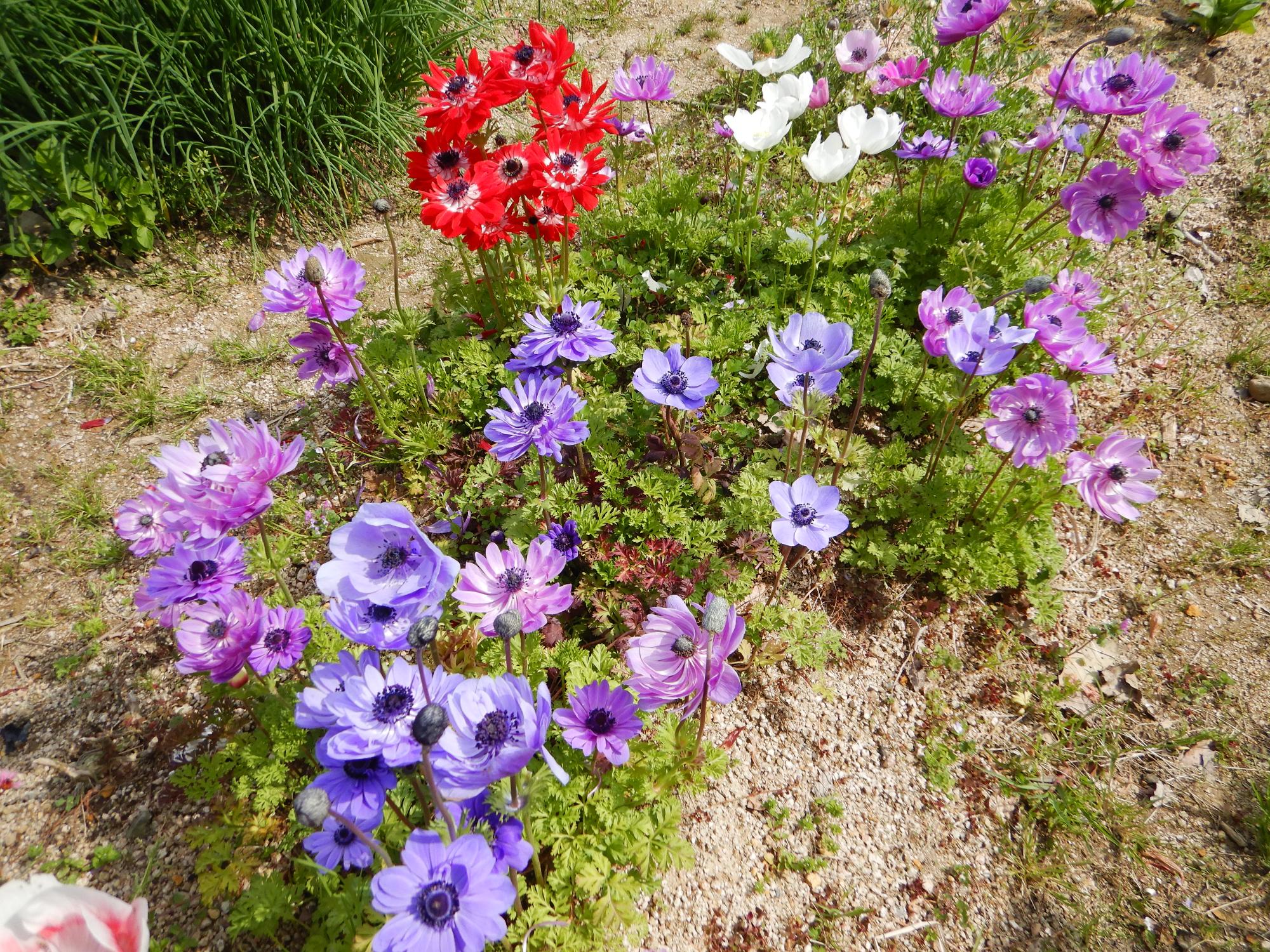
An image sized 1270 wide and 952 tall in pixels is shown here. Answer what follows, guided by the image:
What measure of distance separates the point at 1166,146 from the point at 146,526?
12.3 ft

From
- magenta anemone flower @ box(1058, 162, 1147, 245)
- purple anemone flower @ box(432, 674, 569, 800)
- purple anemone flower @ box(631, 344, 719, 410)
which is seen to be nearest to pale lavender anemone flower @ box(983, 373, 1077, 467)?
magenta anemone flower @ box(1058, 162, 1147, 245)

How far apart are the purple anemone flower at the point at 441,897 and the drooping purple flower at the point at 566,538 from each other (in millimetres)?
1100

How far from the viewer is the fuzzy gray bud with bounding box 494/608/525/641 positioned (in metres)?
1.45

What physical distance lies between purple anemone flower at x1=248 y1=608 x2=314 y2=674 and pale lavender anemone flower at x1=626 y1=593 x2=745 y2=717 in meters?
0.92

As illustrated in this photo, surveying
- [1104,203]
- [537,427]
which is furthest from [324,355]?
[1104,203]

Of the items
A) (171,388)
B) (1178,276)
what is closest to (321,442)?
(171,388)

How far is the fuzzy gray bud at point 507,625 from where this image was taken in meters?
1.45

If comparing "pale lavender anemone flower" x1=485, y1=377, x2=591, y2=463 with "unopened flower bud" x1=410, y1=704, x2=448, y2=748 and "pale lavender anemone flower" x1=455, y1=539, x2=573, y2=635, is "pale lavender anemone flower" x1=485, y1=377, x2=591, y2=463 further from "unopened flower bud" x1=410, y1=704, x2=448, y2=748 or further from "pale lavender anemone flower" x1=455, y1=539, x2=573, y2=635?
"unopened flower bud" x1=410, y1=704, x2=448, y2=748

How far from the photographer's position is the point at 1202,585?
2646mm

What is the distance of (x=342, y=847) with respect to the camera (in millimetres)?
1538

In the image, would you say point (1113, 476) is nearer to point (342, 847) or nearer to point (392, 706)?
point (392, 706)

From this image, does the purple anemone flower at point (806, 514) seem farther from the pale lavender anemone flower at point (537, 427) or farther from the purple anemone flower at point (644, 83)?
the purple anemone flower at point (644, 83)

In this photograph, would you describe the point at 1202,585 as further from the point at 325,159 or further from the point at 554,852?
the point at 325,159

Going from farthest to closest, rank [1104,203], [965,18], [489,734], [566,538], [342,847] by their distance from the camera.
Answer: [965,18] < [1104,203] < [566,538] < [342,847] < [489,734]
